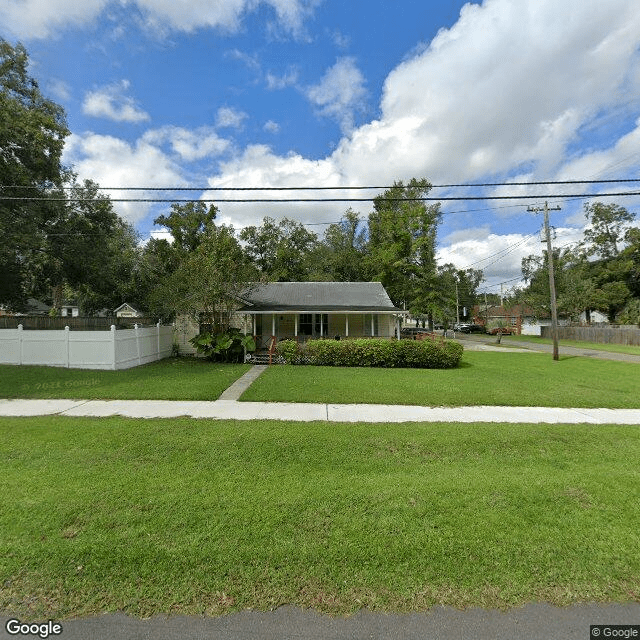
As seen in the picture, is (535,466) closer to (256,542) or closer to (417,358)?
(256,542)

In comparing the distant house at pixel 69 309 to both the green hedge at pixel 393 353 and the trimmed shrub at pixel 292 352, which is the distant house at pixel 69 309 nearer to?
the trimmed shrub at pixel 292 352

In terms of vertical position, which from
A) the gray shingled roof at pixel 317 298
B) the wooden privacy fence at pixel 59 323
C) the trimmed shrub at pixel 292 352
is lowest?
the trimmed shrub at pixel 292 352

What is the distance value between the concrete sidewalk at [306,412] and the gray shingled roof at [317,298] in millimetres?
9689

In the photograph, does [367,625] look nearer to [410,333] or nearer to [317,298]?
[317,298]

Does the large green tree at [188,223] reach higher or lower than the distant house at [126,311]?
higher

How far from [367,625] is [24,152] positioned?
2038 centimetres

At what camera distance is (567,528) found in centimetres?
307

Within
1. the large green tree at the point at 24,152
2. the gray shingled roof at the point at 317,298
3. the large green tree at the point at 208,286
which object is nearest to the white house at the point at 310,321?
the gray shingled roof at the point at 317,298

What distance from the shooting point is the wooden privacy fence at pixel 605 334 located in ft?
91.8

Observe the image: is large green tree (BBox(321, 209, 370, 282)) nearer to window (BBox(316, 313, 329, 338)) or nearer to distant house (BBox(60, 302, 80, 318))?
window (BBox(316, 313, 329, 338))

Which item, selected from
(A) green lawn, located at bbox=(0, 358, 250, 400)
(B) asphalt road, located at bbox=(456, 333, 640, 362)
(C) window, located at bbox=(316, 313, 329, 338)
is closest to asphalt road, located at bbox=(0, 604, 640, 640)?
(A) green lawn, located at bbox=(0, 358, 250, 400)

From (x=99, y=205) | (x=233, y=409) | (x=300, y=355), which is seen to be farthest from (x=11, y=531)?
(x=99, y=205)

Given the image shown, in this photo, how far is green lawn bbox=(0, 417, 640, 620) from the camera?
236cm

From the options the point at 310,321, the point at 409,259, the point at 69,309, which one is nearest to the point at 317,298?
the point at 310,321
